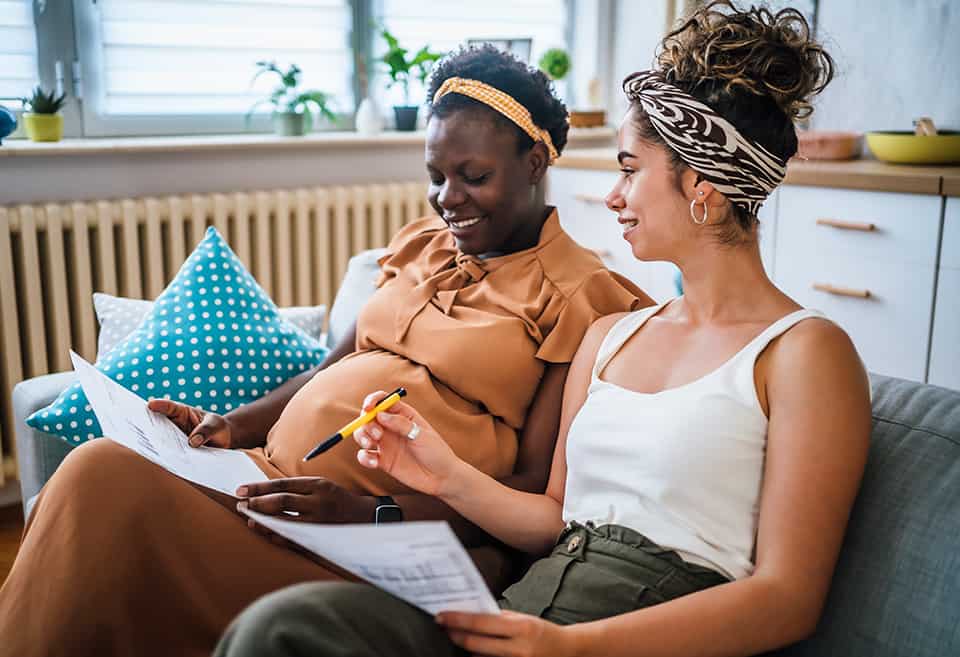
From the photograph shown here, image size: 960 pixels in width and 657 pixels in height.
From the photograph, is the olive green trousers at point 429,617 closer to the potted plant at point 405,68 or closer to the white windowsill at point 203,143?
the white windowsill at point 203,143

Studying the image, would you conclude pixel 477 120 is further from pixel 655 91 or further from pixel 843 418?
pixel 843 418

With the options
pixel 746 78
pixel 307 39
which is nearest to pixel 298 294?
pixel 307 39

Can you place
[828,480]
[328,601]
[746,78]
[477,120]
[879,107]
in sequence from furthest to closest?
1. [879,107]
2. [477,120]
3. [746,78]
4. [828,480]
5. [328,601]

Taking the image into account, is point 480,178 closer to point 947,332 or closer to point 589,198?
point 947,332

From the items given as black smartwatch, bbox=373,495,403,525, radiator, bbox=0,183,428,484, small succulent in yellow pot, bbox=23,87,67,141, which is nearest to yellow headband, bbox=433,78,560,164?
black smartwatch, bbox=373,495,403,525

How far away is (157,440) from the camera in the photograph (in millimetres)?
1326

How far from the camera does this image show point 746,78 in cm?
116

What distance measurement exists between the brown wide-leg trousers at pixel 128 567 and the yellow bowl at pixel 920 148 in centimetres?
221

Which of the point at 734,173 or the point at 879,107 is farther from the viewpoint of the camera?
the point at 879,107

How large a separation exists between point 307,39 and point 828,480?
2.78 metres

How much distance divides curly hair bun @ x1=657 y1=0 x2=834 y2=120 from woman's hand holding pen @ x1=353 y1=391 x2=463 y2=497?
55 centimetres

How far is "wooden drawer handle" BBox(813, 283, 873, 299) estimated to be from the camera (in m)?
2.62

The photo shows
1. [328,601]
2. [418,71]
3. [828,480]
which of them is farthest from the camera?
[418,71]

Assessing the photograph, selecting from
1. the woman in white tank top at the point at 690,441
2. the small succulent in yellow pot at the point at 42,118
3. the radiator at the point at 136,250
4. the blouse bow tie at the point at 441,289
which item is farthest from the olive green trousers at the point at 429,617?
the small succulent in yellow pot at the point at 42,118
